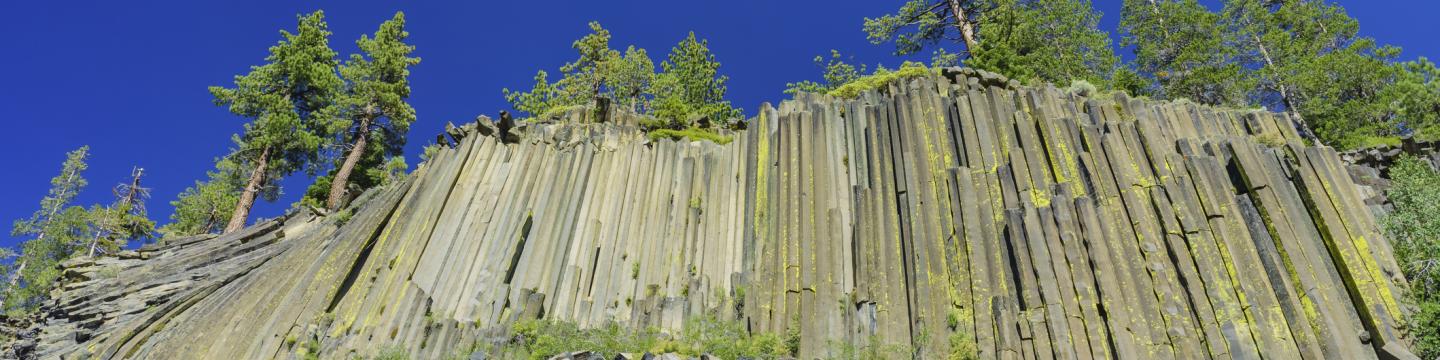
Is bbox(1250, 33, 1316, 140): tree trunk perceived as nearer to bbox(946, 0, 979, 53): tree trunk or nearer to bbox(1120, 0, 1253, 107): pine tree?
bbox(1120, 0, 1253, 107): pine tree

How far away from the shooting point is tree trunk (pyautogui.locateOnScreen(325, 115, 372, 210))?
26.5 m

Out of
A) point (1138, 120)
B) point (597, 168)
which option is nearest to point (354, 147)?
point (597, 168)

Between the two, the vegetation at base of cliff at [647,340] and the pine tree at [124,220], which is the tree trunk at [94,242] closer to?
the pine tree at [124,220]

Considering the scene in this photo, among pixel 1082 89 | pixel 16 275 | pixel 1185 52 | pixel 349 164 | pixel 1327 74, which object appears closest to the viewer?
pixel 1082 89

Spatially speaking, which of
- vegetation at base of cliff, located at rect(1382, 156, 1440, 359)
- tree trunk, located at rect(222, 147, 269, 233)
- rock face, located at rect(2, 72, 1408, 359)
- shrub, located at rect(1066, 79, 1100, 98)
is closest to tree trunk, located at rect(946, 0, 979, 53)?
shrub, located at rect(1066, 79, 1100, 98)

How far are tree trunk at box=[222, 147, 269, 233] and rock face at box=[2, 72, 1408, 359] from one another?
5.14 m

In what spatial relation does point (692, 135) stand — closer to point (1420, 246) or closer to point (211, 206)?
point (1420, 246)

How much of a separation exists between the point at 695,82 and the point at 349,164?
14431 mm

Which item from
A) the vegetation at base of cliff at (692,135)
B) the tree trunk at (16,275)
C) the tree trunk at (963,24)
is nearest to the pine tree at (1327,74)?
the tree trunk at (963,24)

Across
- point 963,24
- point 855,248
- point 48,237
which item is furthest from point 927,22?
point 48,237

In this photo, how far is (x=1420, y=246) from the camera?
991 cm

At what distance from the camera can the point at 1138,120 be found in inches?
495

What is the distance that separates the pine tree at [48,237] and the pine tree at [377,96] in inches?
454

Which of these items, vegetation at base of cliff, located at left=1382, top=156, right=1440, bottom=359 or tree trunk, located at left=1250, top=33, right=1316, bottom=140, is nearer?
vegetation at base of cliff, located at left=1382, top=156, right=1440, bottom=359
